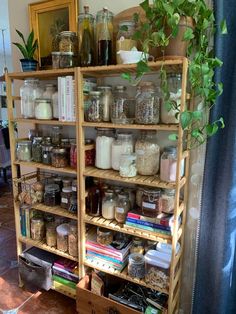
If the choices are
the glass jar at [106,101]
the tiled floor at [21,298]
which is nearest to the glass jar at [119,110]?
the glass jar at [106,101]

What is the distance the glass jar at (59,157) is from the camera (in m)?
1.54

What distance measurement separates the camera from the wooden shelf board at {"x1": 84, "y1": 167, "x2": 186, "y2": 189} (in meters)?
1.23

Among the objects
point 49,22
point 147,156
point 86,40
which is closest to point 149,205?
A: point 147,156

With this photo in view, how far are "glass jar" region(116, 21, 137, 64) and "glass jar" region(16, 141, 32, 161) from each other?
816mm

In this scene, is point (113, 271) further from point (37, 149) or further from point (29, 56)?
point (29, 56)

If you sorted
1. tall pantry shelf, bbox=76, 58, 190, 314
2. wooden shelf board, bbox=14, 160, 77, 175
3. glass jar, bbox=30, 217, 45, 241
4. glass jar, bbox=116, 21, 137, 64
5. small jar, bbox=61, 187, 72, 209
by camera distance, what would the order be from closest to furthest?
tall pantry shelf, bbox=76, 58, 190, 314 → glass jar, bbox=116, 21, 137, 64 → wooden shelf board, bbox=14, 160, 77, 175 → small jar, bbox=61, 187, 72, 209 → glass jar, bbox=30, 217, 45, 241

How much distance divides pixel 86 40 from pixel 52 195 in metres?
0.96

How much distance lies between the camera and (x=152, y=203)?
135 centimetres

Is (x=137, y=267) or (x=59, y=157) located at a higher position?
(x=59, y=157)

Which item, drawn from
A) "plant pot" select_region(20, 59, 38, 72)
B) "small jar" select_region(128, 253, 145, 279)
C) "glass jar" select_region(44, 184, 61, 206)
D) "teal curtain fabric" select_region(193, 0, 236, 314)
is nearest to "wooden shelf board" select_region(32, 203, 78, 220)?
"glass jar" select_region(44, 184, 61, 206)

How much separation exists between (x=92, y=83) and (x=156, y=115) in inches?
18.1

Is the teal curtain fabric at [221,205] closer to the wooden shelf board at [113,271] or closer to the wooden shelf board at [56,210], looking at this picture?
the wooden shelf board at [113,271]

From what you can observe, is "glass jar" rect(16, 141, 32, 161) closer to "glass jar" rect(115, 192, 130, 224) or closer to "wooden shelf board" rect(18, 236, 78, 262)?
"wooden shelf board" rect(18, 236, 78, 262)

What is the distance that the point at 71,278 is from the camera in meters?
1.67
